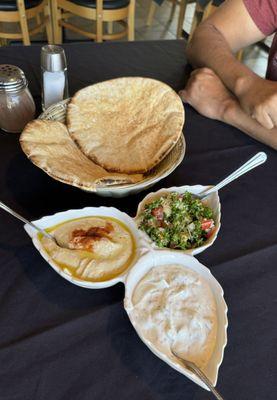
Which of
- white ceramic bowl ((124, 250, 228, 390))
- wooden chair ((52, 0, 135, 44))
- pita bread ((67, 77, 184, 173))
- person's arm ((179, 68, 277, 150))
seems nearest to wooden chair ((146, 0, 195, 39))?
wooden chair ((52, 0, 135, 44))

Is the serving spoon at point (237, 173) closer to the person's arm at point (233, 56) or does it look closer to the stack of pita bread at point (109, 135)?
the stack of pita bread at point (109, 135)

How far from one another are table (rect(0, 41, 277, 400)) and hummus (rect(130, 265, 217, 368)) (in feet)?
0.19

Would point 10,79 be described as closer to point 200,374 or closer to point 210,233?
point 210,233

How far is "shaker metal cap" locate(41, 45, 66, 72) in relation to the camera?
0.87 meters

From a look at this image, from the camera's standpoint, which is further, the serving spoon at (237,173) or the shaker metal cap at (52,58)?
the shaker metal cap at (52,58)

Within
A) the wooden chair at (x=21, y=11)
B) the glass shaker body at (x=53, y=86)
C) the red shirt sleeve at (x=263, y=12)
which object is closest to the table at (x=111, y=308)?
the glass shaker body at (x=53, y=86)

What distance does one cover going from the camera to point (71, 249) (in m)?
0.60

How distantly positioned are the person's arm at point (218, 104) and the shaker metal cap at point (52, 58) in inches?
14.6

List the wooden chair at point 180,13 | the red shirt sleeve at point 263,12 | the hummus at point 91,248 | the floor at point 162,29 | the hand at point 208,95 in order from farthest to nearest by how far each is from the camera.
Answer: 1. the floor at point 162,29
2. the wooden chair at point 180,13
3. the red shirt sleeve at point 263,12
4. the hand at point 208,95
5. the hummus at point 91,248

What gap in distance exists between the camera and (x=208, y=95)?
106cm

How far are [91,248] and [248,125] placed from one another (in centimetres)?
61

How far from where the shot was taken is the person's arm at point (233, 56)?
950 mm

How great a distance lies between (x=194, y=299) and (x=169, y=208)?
0.17 m

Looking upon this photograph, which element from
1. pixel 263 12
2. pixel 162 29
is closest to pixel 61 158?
pixel 263 12
